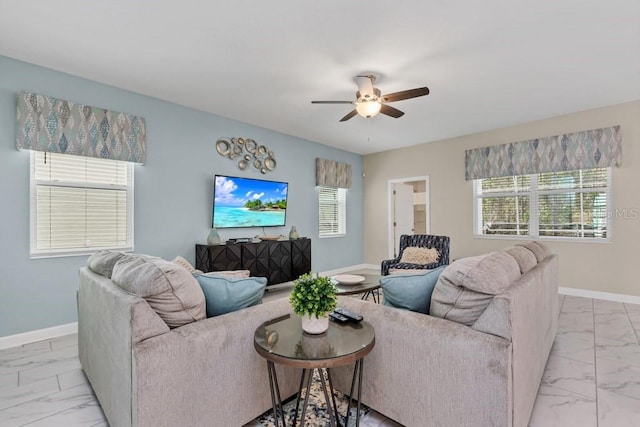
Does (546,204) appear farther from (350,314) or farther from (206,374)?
(206,374)

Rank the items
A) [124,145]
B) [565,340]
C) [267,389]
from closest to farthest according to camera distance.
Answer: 1. [267,389]
2. [565,340]
3. [124,145]

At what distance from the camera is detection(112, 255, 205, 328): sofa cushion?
148cm

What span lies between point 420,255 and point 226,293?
3.52 metres

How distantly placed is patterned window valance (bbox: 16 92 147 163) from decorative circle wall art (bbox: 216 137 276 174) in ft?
3.68

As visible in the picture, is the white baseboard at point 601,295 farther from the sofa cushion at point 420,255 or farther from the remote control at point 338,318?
the remote control at point 338,318

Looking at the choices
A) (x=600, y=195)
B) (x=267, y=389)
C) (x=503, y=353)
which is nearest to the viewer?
(x=503, y=353)

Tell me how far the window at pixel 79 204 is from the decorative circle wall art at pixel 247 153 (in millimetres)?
1304

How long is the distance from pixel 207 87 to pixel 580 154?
5.07 m

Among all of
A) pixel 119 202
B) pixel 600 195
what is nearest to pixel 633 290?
pixel 600 195

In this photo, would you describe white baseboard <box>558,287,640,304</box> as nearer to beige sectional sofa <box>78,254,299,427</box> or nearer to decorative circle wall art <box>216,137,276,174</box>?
beige sectional sofa <box>78,254,299,427</box>

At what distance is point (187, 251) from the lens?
425cm

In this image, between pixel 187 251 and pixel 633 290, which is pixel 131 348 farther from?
pixel 633 290

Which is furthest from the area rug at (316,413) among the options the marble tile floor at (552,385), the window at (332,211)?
the window at (332,211)

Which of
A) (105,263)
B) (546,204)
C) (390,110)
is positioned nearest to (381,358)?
(105,263)
